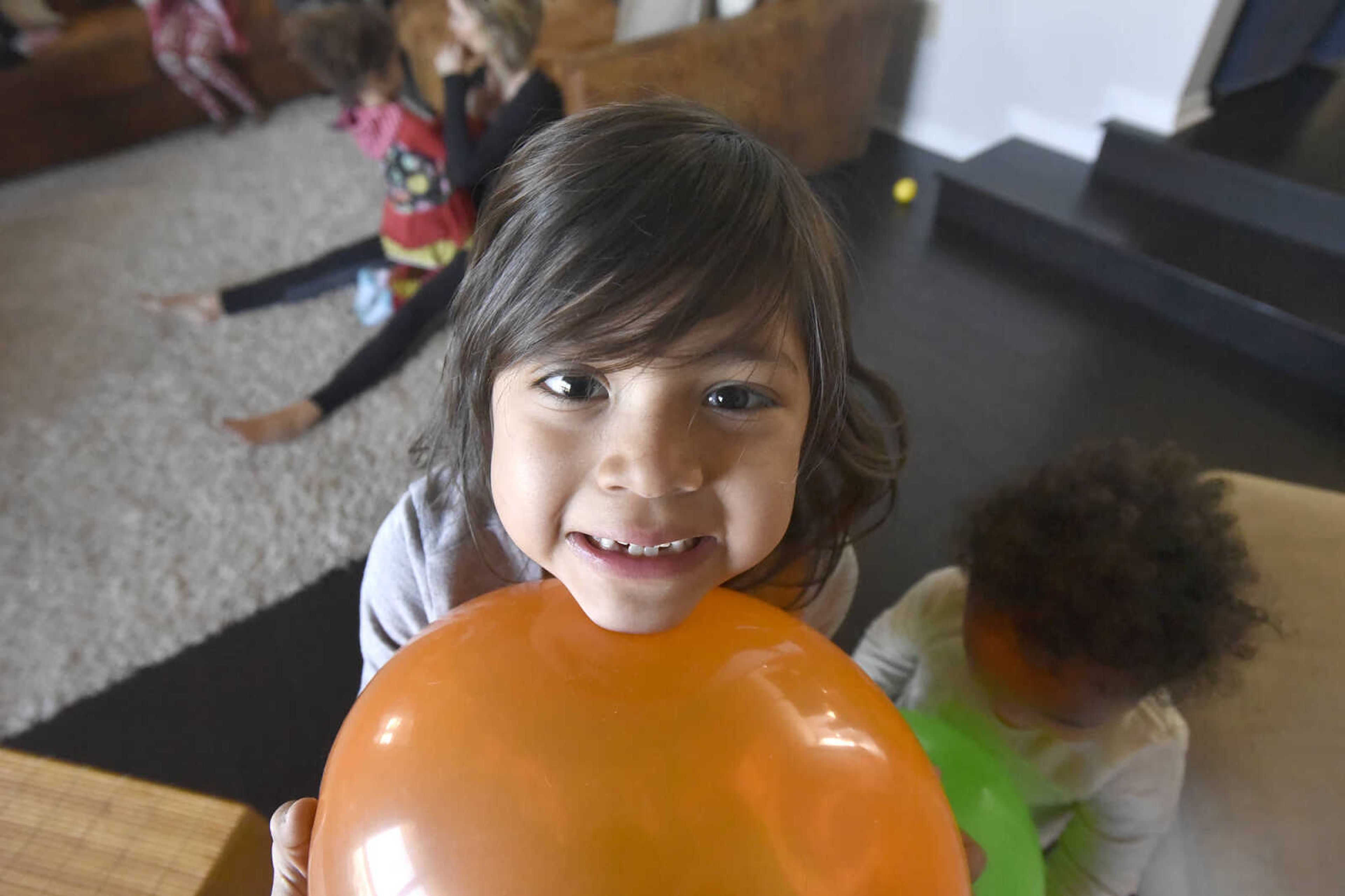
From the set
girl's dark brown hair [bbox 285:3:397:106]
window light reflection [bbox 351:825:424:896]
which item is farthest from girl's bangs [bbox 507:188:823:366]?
girl's dark brown hair [bbox 285:3:397:106]

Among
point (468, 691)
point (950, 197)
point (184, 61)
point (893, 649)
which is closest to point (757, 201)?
point (468, 691)

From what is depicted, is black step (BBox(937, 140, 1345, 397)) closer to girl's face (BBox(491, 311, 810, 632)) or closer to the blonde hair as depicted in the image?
the blonde hair

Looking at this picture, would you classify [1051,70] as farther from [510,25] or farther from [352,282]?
[352,282]

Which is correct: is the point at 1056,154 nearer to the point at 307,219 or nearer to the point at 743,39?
the point at 743,39

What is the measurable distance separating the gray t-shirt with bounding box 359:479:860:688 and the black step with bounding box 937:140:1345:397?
1813mm

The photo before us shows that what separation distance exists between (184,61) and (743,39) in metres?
2.18

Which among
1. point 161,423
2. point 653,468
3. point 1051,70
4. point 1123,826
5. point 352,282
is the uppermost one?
point 653,468

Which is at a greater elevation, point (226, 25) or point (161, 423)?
point (226, 25)

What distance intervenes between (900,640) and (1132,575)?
33cm

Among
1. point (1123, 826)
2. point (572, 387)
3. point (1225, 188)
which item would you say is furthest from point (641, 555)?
point (1225, 188)

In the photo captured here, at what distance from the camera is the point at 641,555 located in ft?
1.63

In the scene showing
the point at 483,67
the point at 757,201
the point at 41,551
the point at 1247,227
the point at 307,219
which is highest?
the point at 757,201

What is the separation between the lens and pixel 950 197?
97.3 inches

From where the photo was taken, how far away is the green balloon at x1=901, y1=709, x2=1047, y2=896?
741mm
